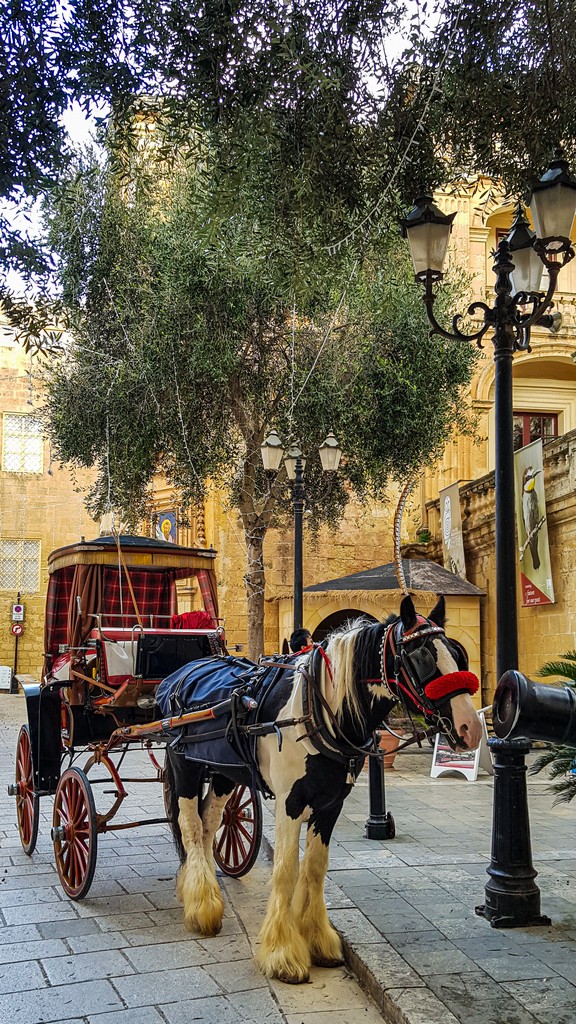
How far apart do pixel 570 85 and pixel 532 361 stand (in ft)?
54.3

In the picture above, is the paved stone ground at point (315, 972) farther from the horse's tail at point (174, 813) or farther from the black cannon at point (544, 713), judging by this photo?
the black cannon at point (544, 713)

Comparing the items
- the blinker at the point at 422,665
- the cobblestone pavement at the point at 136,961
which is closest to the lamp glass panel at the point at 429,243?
the blinker at the point at 422,665

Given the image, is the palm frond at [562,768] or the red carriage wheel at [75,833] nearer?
the red carriage wheel at [75,833]

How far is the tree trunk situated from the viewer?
15.7 metres

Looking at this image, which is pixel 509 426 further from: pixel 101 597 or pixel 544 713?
pixel 101 597

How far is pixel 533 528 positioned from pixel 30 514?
737 inches

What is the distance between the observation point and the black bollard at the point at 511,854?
499 cm

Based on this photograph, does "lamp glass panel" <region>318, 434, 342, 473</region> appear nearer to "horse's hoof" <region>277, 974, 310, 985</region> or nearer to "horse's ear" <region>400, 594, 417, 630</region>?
"horse's ear" <region>400, 594, 417, 630</region>

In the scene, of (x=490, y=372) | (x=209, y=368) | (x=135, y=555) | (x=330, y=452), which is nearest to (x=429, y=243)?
(x=135, y=555)

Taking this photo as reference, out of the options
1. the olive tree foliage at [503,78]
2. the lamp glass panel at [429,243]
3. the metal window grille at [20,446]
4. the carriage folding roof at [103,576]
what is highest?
the metal window grille at [20,446]

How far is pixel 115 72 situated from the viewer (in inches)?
201

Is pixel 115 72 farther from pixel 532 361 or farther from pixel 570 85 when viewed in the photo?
pixel 532 361

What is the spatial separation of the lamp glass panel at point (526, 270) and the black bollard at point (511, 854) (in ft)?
10.1

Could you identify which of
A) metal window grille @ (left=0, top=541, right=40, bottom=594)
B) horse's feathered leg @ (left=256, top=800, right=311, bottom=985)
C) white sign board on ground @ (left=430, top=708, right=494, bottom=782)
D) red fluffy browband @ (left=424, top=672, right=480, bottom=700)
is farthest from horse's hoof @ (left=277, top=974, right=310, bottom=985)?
Result: metal window grille @ (left=0, top=541, right=40, bottom=594)
